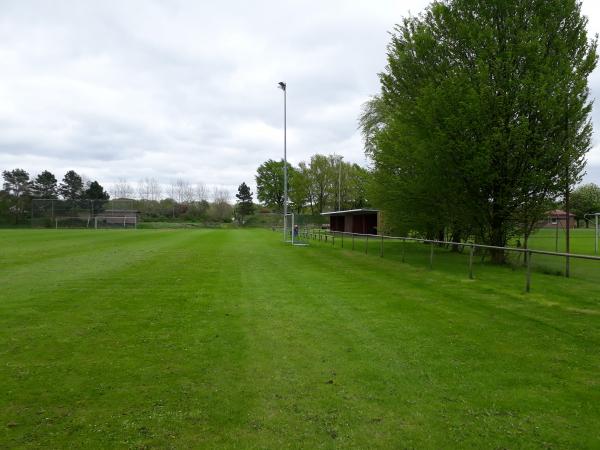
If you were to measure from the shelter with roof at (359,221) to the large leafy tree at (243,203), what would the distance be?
44.3 metres

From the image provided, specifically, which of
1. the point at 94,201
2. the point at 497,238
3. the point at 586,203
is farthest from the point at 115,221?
the point at 586,203

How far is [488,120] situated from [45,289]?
13115 millimetres

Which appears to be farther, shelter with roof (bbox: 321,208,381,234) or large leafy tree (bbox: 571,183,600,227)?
large leafy tree (bbox: 571,183,600,227)

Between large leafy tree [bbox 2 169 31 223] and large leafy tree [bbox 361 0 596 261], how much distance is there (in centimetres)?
6386

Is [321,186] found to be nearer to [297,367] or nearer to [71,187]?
[71,187]

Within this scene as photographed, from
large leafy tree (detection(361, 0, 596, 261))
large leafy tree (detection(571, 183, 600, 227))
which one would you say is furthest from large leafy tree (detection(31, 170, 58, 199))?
large leafy tree (detection(571, 183, 600, 227))

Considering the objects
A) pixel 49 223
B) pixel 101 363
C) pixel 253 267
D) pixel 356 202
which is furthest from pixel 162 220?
pixel 101 363

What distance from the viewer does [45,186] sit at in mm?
77875

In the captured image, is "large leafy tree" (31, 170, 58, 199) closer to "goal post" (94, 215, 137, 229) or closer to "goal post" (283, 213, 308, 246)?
"goal post" (94, 215, 137, 229)

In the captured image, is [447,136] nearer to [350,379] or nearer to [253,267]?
[253,267]

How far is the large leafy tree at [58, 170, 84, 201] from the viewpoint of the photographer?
82.2 meters

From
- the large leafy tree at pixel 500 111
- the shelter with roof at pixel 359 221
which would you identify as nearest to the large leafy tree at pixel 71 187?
the shelter with roof at pixel 359 221

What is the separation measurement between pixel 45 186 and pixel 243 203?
39.4 m

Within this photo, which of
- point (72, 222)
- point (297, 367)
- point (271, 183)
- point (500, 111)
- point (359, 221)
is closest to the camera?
point (297, 367)
